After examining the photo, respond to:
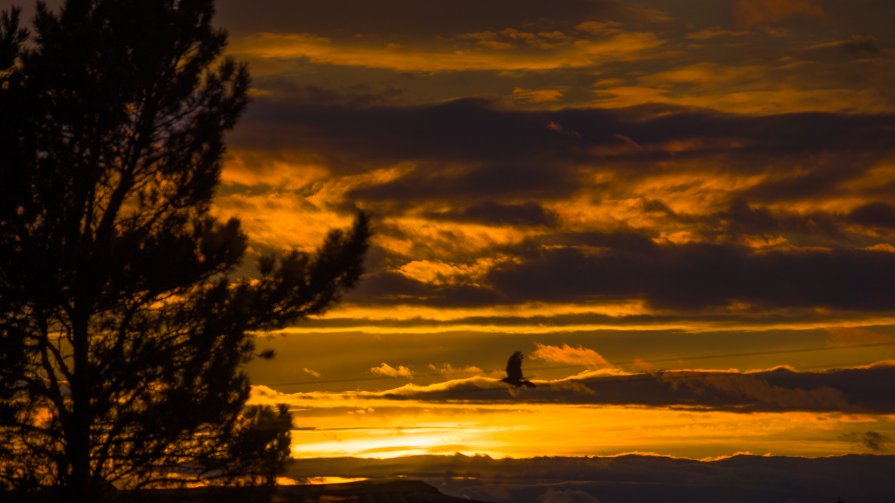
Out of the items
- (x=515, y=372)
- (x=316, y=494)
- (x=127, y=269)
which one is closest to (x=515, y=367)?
(x=515, y=372)

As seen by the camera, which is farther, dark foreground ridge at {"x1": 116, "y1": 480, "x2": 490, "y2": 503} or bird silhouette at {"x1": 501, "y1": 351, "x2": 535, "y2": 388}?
bird silhouette at {"x1": 501, "y1": 351, "x2": 535, "y2": 388}

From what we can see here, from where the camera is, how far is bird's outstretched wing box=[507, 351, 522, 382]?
32344 millimetres

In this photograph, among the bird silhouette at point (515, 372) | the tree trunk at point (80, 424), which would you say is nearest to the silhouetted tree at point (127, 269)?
the tree trunk at point (80, 424)

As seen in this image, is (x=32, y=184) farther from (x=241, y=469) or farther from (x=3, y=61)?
(x=241, y=469)

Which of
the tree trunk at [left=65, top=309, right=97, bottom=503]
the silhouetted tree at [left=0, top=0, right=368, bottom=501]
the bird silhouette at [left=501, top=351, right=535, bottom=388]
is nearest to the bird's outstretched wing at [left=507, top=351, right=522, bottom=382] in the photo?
the bird silhouette at [left=501, top=351, right=535, bottom=388]

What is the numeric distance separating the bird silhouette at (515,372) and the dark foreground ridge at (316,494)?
3207 mm

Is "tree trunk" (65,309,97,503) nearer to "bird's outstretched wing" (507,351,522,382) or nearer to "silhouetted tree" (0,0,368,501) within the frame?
"silhouetted tree" (0,0,368,501)

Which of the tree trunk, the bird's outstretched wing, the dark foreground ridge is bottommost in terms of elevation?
the dark foreground ridge

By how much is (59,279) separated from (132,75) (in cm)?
440

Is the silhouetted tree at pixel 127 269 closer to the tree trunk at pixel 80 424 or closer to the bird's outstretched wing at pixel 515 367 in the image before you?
the tree trunk at pixel 80 424

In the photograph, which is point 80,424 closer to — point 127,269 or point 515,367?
point 127,269

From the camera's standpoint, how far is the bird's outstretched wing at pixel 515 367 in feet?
106

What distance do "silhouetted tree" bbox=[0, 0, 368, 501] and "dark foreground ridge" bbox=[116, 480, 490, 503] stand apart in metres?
0.43

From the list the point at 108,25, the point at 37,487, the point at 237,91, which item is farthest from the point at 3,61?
the point at 37,487
